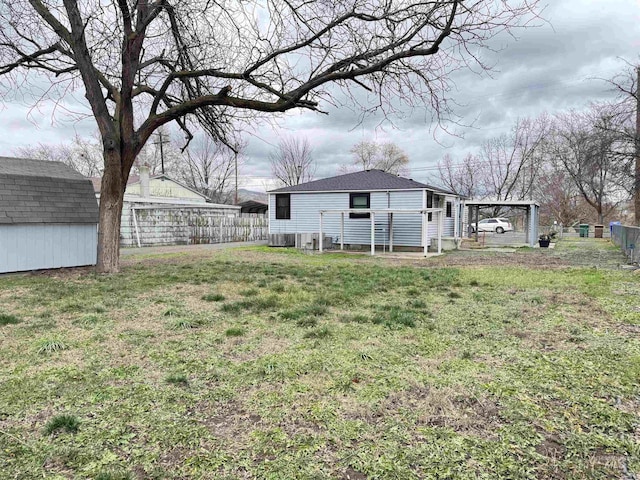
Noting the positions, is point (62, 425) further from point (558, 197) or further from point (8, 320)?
point (558, 197)

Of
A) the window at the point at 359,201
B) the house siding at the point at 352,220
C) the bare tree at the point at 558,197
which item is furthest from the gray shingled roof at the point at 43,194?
the bare tree at the point at 558,197

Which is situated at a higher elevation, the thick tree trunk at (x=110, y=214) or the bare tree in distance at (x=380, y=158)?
the bare tree in distance at (x=380, y=158)

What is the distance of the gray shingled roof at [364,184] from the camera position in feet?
52.8

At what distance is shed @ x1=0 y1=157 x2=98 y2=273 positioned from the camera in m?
8.71

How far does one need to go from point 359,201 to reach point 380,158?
31.3 m

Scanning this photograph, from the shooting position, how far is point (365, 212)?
49.7 feet

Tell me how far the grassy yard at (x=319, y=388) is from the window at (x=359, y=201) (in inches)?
421

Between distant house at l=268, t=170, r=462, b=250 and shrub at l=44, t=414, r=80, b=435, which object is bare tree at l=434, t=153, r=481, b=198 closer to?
distant house at l=268, t=170, r=462, b=250

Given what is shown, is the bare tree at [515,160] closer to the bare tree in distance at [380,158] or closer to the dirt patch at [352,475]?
the bare tree in distance at [380,158]

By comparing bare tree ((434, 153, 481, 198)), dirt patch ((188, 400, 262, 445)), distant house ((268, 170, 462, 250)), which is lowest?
dirt patch ((188, 400, 262, 445))

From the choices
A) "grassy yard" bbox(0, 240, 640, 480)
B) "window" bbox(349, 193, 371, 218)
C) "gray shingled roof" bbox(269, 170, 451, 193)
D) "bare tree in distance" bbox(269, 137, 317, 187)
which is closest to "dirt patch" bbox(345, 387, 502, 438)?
"grassy yard" bbox(0, 240, 640, 480)

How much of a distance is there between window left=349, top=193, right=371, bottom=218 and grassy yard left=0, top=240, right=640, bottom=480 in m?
10.7

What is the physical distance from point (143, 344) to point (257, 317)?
147cm

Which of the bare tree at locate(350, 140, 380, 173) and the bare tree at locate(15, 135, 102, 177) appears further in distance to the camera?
the bare tree at locate(350, 140, 380, 173)
